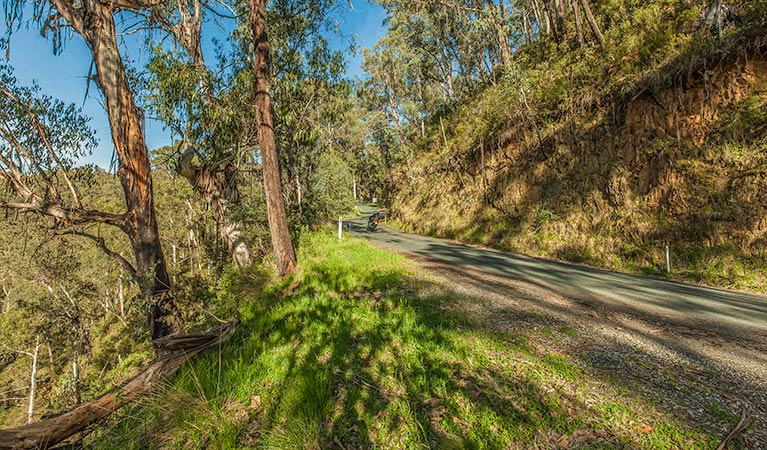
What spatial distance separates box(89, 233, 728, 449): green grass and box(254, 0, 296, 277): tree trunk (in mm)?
2893

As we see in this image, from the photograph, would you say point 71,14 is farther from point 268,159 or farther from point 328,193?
point 328,193

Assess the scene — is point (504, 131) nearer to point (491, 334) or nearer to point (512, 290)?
point (512, 290)

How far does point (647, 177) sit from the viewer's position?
35.1 ft

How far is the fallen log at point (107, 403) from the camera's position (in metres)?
2.25

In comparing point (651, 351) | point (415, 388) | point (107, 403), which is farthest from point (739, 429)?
point (107, 403)

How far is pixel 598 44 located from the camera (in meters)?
14.4

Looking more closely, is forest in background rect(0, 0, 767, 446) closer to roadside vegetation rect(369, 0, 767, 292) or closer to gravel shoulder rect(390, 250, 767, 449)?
roadside vegetation rect(369, 0, 767, 292)

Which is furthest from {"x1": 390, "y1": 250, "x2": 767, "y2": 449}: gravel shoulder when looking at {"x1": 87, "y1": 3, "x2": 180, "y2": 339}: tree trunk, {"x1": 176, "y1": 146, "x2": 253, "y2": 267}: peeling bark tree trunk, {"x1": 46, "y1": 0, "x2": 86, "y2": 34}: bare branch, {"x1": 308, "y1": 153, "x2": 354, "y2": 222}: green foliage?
{"x1": 308, "y1": 153, "x2": 354, "y2": 222}: green foliage

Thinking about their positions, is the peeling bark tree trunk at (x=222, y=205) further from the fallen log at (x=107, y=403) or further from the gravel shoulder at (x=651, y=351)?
the gravel shoulder at (x=651, y=351)

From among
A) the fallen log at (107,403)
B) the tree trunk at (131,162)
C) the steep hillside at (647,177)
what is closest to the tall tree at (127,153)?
the tree trunk at (131,162)

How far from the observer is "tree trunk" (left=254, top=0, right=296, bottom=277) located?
7.09 metres

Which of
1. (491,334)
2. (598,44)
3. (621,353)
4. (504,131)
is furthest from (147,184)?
(598,44)

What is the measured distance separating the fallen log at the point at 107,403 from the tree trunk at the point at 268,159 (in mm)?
3191

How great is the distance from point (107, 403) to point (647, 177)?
14258 mm
